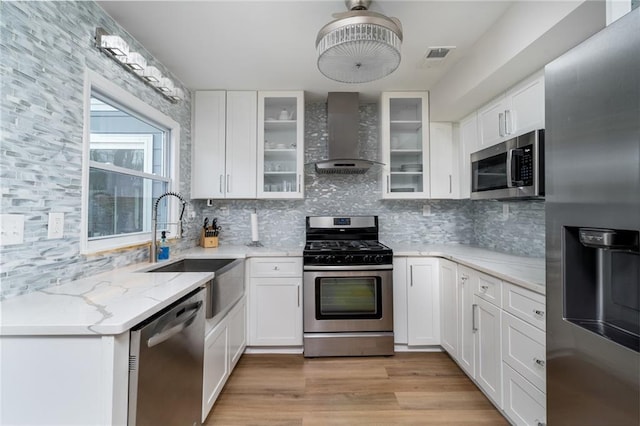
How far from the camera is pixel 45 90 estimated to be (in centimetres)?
127

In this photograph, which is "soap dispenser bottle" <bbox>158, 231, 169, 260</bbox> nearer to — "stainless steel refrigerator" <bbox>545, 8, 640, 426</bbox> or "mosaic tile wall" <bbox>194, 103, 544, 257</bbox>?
"mosaic tile wall" <bbox>194, 103, 544, 257</bbox>

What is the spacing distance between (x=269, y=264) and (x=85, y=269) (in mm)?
1311

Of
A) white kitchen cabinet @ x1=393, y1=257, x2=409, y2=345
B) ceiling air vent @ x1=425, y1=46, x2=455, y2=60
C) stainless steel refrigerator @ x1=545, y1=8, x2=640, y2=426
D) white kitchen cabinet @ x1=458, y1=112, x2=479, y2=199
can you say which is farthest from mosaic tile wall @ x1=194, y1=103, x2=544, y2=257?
stainless steel refrigerator @ x1=545, y1=8, x2=640, y2=426

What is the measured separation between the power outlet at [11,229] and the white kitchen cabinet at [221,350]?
38.8 inches

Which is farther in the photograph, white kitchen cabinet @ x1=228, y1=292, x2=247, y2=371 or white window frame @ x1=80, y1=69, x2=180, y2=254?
white kitchen cabinet @ x1=228, y1=292, x2=247, y2=371

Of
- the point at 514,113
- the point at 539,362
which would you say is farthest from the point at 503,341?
the point at 514,113

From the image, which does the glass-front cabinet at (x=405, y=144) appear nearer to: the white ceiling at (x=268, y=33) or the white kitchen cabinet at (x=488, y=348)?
the white ceiling at (x=268, y=33)

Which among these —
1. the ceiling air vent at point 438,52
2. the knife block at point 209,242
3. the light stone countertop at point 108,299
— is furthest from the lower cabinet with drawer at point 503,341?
the knife block at point 209,242

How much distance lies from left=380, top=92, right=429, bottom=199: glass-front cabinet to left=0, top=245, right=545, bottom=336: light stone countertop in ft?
3.70

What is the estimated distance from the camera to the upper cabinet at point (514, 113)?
5.74ft

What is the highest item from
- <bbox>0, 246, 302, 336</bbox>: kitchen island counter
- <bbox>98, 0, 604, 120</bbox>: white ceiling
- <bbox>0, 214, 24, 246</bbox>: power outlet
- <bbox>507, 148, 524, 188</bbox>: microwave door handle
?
<bbox>98, 0, 604, 120</bbox>: white ceiling

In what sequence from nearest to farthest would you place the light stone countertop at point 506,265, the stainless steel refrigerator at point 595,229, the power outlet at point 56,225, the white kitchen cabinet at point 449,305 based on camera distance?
the stainless steel refrigerator at point 595,229, the power outlet at point 56,225, the light stone countertop at point 506,265, the white kitchen cabinet at point 449,305

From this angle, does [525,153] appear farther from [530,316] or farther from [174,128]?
[174,128]

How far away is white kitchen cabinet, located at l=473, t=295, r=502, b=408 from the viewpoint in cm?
169
